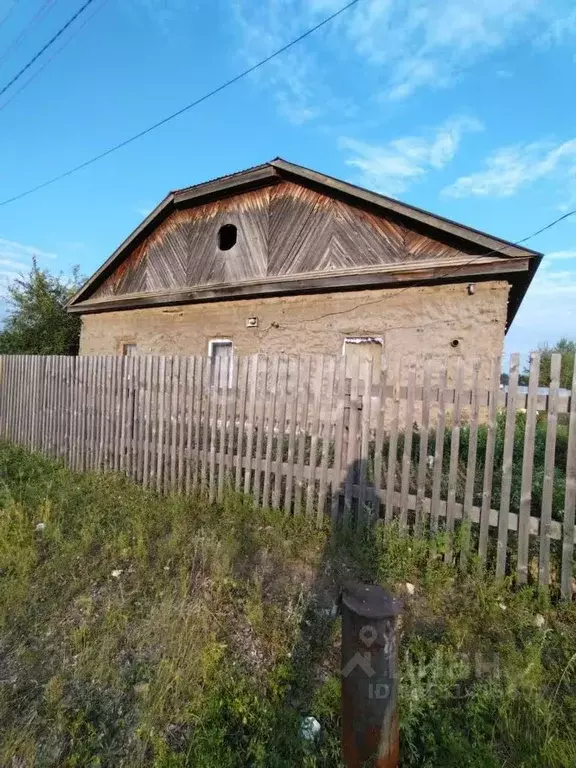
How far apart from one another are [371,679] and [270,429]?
2.93 meters

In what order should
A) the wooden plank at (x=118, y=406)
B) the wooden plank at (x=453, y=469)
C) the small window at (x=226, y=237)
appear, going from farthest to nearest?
the small window at (x=226, y=237) → the wooden plank at (x=118, y=406) → the wooden plank at (x=453, y=469)

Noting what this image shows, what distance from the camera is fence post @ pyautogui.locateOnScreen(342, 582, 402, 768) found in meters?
1.56

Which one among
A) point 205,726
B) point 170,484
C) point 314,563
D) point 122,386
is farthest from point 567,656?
point 122,386

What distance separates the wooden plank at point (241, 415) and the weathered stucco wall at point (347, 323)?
200 cm

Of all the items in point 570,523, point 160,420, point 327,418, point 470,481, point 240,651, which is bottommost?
point 240,651

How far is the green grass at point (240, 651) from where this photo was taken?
1.90m

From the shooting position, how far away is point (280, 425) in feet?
14.3

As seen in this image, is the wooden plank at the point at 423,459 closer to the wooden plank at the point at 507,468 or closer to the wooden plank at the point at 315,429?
the wooden plank at the point at 507,468

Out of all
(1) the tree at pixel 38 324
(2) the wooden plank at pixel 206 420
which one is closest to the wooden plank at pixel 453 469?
(2) the wooden plank at pixel 206 420

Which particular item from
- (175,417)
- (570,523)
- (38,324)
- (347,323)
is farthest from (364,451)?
(38,324)

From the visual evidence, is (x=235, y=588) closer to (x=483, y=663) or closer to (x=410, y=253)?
(x=483, y=663)

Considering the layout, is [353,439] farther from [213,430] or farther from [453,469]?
[213,430]

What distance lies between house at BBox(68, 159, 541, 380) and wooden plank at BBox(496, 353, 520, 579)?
3915 mm

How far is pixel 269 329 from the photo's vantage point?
28.9 ft
